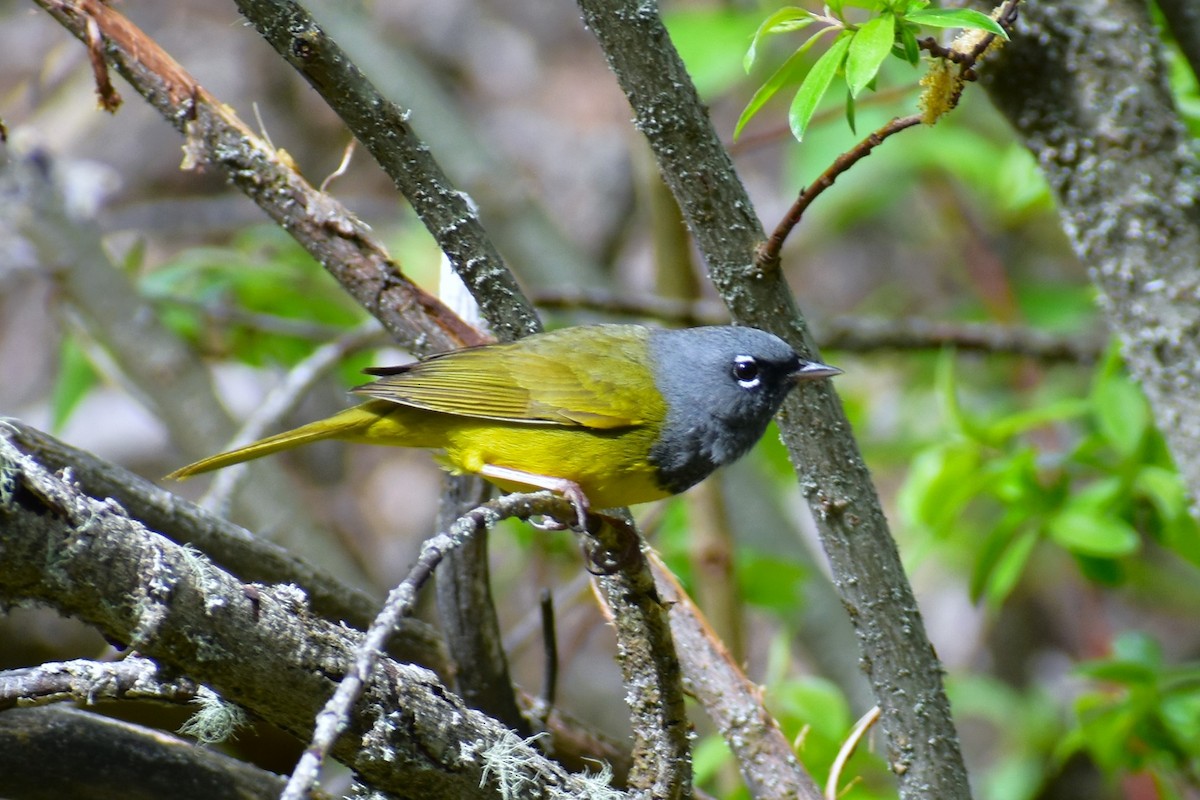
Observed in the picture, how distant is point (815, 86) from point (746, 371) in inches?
47.2

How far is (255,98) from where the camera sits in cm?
932

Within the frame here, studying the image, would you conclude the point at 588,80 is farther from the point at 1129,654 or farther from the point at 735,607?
the point at 1129,654

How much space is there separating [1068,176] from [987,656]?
18.9 ft

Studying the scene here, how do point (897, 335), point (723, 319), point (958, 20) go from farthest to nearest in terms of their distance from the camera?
point (723, 319), point (897, 335), point (958, 20)

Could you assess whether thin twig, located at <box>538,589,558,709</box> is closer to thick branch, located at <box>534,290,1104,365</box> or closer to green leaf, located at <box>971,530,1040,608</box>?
green leaf, located at <box>971,530,1040,608</box>

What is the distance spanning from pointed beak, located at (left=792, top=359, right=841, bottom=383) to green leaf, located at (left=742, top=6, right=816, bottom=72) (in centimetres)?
71

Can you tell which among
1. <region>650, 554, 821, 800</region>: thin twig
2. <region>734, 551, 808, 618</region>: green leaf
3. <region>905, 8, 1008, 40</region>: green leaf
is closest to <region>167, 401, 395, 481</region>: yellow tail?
<region>650, 554, 821, 800</region>: thin twig

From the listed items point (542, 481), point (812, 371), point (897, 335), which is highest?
point (897, 335)

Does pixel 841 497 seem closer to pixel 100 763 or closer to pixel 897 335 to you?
pixel 100 763

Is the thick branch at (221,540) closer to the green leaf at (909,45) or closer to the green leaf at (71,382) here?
the green leaf at (909,45)

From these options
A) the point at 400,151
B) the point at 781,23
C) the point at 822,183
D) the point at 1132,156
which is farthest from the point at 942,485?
the point at 400,151

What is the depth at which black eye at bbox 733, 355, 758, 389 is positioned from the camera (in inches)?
121

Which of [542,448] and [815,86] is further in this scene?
[542,448]

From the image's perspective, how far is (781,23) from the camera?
2.11m
